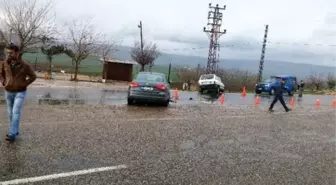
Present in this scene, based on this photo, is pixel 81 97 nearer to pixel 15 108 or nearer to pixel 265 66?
pixel 15 108

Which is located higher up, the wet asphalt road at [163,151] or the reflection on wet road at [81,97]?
the wet asphalt road at [163,151]

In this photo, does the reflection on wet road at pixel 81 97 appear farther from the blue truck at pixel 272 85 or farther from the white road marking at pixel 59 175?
the blue truck at pixel 272 85

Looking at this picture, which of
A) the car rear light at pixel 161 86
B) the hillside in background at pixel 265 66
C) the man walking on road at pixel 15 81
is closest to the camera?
the man walking on road at pixel 15 81

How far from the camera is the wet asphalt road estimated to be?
19.7 feet

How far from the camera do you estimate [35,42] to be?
3047cm

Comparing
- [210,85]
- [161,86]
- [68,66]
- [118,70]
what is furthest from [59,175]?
[68,66]

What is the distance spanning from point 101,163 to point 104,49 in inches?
1855

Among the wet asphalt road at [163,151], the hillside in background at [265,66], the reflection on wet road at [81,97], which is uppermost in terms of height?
the hillside in background at [265,66]

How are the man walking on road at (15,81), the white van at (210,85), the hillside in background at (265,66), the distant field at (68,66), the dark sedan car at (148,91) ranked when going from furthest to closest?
the hillside in background at (265,66) → the distant field at (68,66) → the white van at (210,85) → the dark sedan car at (148,91) → the man walking on road at (15,81)

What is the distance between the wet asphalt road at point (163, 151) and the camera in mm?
5997

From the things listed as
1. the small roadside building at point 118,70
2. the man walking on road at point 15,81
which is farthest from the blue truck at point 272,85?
the man walking on road at point 15,81

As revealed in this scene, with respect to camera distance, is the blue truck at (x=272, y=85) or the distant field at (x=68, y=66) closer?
the blue truck at (x=272, y=85)

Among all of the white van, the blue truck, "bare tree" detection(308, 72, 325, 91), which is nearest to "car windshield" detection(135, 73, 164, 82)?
the white van

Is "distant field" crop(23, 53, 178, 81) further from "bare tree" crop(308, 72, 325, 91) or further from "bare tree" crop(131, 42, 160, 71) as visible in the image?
"bare tree" crop(308, 72, 325, 91)
